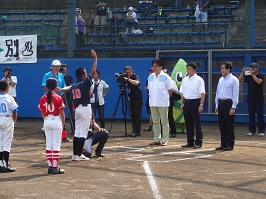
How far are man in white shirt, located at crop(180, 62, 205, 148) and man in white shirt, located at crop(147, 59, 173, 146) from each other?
0.44 metres

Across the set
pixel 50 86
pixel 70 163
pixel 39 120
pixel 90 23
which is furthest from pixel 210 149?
pixel 90 23

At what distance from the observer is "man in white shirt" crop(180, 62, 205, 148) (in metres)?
13.8

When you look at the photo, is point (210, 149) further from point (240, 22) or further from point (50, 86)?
point (240, 22)

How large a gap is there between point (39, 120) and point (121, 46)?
11.6 ft

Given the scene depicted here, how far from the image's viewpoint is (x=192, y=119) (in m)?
14.0

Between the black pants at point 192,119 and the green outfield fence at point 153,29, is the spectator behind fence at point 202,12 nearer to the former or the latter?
the green outfield fence at point 153,29

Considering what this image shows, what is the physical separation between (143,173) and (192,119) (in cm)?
367

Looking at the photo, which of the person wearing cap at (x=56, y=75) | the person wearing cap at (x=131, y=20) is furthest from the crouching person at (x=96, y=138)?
the person wearing cap at (x=131, y=20)

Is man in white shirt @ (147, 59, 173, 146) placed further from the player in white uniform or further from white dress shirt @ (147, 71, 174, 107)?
the player in white uniform

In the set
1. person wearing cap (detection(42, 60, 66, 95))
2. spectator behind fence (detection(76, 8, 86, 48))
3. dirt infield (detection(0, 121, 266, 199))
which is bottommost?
dirt infield (detection(0, 121, 266, 199))

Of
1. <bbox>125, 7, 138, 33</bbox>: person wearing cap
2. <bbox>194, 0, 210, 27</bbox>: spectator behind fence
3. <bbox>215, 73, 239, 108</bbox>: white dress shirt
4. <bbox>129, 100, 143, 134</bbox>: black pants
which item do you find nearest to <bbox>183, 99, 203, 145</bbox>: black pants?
<bbox>215, 73, 239, 108</bbox>: white dress shirt

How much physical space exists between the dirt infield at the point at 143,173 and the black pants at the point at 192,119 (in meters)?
0.27

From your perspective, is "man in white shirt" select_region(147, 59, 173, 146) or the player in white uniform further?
"man in white shirt" select_region(147, 59, 173, 146)

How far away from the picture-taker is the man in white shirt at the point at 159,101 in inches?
561
